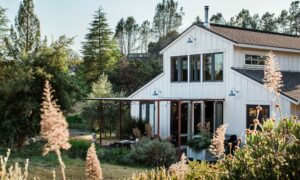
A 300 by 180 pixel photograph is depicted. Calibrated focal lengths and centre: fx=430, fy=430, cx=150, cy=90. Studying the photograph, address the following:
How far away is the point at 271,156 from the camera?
160 inches

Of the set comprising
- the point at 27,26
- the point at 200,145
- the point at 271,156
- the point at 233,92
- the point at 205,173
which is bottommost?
the point at 200,145

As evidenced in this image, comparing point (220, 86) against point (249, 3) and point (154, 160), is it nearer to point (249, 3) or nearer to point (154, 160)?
point (154, 160)

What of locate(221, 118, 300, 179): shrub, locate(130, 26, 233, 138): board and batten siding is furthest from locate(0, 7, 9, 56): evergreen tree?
locate(221, 118, 300, 179): shrub

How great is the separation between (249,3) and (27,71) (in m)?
50.9

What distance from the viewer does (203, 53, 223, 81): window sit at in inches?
774

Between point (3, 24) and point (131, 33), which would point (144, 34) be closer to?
point (131, 33)

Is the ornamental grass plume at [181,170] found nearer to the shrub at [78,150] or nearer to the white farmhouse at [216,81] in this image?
the shrub at [78,150]

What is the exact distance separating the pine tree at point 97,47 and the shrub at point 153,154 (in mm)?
31907

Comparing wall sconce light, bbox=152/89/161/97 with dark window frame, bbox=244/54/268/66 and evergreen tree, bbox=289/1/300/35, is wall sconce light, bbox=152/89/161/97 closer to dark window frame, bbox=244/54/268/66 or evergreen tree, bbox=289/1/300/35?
dark window frame, bbox=244/54/268/66

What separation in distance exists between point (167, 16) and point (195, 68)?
46581 mm

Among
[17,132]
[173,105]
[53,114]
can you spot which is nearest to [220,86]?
[173,105]

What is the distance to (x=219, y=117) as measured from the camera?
19938 millimetres

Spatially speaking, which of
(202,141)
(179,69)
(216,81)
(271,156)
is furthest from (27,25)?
(271,156)

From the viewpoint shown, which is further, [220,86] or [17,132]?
[220,86]
